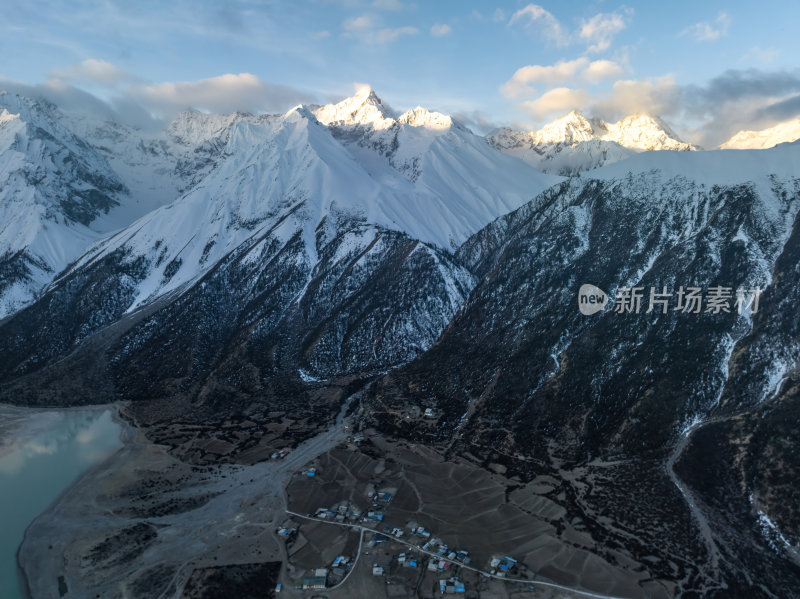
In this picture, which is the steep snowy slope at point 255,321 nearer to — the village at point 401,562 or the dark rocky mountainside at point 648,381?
the dark rocky mountainside at point 648,381

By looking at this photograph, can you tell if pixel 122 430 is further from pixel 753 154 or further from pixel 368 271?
pixel 753 154

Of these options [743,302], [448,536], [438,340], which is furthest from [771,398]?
[438,340]

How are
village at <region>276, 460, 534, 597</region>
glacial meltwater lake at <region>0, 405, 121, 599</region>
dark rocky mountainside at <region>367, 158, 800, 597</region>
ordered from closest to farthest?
1. village at <region>276, 460, 534, 597</region>
2. dark rocky mountainside at <region>367, 158, 800, 597</region>
3. glacial meltwater lake at <region>0, 405, 121, 599</region>
